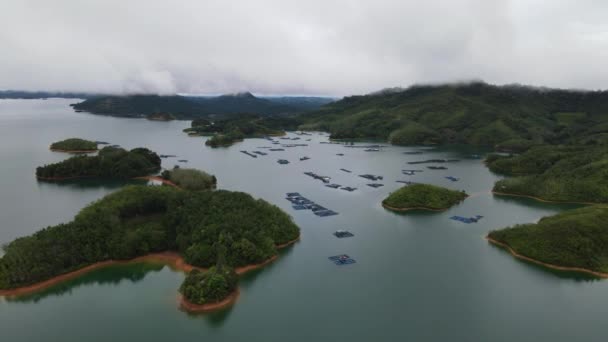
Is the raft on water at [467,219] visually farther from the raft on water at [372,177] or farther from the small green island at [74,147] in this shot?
the small green island at [74,147]

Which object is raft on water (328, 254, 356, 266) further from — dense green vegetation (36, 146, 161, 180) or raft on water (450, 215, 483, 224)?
dense green vegetation (36, 146, 161, 180)

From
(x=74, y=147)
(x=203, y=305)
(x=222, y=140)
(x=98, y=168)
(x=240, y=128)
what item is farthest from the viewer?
(x=240, y=128)

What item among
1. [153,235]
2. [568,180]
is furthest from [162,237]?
[568,180]

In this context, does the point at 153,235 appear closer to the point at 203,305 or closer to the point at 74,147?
the point at 203,305

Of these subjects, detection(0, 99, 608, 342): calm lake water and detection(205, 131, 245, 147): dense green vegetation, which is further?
detection(205, 131, 245, 147): dense green vegetation

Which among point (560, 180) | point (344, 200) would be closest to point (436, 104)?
point (560, 180)

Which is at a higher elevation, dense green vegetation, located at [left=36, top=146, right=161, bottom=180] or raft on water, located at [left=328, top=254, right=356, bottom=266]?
dense green vegetation, located at [left=36, top=146, right=161, bottom=180]

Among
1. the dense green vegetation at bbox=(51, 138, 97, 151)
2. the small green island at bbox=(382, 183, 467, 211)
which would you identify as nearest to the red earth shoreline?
the small green island at bbox=(382, 183, 467, 211)
